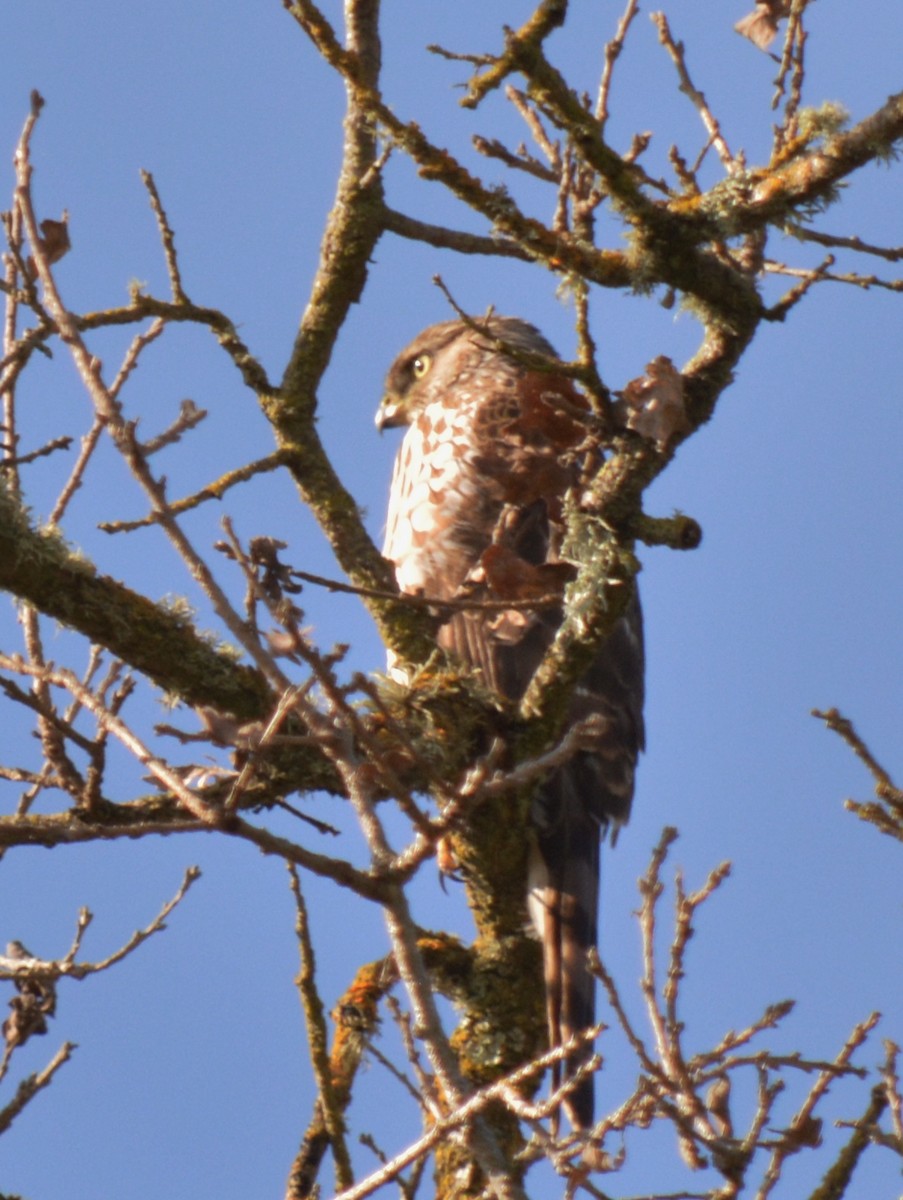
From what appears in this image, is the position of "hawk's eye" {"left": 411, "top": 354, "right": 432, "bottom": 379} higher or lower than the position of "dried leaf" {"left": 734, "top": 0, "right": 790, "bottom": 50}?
higher

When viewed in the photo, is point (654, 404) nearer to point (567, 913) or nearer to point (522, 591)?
point (522, 591)

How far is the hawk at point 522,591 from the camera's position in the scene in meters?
3.72

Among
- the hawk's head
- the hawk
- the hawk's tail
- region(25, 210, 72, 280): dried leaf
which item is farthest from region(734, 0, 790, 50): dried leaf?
the hawk's head

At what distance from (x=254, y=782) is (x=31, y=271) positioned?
1.28 m

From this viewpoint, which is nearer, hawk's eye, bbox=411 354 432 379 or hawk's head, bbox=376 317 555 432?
hawk's head, bbox=376 317 555 432

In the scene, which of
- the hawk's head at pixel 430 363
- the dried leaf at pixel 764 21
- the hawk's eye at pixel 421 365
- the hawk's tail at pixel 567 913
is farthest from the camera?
the hawk's eye at pixel 421 365

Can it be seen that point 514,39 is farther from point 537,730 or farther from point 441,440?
point 441,440

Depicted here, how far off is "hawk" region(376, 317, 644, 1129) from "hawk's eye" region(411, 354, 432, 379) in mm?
121

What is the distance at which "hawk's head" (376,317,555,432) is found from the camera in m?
6.06

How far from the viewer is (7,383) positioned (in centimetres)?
358

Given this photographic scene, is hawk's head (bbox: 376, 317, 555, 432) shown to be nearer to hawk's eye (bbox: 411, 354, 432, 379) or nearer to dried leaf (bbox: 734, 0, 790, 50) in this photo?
hawk's eye (bbox: 411, 354, 432, 379)

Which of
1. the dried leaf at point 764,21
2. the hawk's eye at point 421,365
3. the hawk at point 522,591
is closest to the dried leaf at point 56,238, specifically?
the hawk at point 522,591

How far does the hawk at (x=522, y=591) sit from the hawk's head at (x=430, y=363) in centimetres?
2

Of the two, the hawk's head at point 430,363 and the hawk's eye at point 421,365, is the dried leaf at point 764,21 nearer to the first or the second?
the hawk's head at point 430,363
